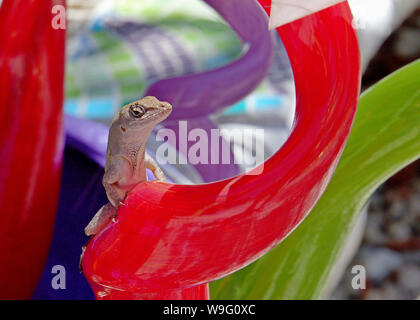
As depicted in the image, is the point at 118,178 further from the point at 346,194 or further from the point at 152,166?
the point at 346,194

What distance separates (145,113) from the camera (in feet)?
1.28

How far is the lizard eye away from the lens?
391 millimetres

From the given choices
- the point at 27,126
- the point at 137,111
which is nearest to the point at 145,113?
the point at 137,111

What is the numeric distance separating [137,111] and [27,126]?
16 cm

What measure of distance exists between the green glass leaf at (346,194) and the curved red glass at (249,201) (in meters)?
0.15

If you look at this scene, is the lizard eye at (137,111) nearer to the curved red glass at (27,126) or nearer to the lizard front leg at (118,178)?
the lizard front leg at (118,178)

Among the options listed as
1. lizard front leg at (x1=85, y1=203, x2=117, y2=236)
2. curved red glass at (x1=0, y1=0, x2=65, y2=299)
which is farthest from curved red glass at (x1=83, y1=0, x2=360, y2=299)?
curved red glass at (x1=0, y1=0, x2=65, y2=299)

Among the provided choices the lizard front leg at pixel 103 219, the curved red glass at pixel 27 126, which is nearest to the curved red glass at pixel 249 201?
the lizard front leg at pixel 103 219

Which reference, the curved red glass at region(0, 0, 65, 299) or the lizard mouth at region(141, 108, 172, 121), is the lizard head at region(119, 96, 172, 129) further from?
the curved red glass at region(0, 0, 65, 299)

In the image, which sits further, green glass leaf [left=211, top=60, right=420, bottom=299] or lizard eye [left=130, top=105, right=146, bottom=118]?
green glass leaf [left=211, top=60, right=420, bottom=299]

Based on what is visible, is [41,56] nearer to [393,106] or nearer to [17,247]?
[17,247]

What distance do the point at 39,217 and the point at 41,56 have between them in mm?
141

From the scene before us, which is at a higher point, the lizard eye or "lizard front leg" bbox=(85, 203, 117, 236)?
the lizard eye
